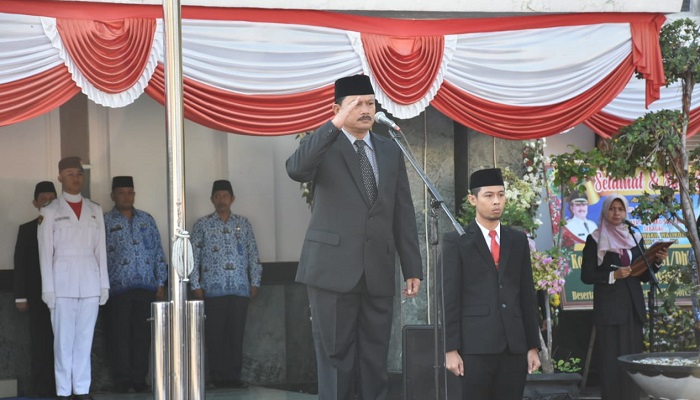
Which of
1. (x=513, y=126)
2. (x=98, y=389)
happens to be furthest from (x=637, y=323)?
(x=98, y=389)

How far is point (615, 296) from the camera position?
931cm

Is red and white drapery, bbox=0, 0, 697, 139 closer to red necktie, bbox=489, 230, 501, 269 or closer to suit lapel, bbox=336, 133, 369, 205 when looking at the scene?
red necktie, bbox=489, 230, 501, 269

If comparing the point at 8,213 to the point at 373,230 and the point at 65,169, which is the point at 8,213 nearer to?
the point at 65,169

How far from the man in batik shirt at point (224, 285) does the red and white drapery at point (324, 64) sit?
2.44 metres

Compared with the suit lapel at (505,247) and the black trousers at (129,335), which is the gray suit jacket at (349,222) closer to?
A: the suit lapel at (505,247)

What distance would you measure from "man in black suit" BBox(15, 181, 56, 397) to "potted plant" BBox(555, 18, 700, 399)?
425 cm

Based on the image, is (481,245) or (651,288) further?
(651,288)

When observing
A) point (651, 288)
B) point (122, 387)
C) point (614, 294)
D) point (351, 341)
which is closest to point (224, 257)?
point (122, 387)

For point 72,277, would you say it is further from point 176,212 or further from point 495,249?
point 176,212

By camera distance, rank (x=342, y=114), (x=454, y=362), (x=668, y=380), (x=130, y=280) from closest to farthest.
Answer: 1. (x=342, y=114)
2. (x=454, y=362)
3. (x=668, y=380)
4. (x=130, y=280)

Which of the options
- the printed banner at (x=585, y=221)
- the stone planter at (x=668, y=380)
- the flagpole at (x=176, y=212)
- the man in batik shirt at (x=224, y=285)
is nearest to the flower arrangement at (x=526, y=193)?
the printed banner at (x=585, y=221)

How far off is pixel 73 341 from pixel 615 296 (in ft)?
13.8

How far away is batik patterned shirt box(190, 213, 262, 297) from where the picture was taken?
34.0 ft

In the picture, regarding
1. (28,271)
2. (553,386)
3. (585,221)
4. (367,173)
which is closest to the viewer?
(367,173)
